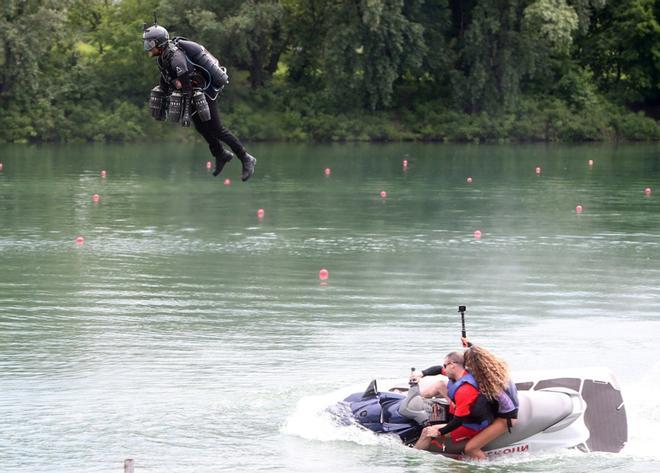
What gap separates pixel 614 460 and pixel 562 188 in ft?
87.6

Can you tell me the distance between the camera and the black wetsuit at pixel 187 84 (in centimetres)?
1188

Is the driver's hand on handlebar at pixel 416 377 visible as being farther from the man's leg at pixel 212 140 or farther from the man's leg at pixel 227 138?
the man's leg at pixel 212 140

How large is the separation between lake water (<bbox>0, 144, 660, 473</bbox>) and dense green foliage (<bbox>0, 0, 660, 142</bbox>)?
1565 cm

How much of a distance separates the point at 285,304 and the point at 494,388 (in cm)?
946

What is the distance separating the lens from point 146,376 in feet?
53.8

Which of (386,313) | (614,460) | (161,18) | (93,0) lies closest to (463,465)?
(614,460)

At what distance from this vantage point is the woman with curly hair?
12.2m

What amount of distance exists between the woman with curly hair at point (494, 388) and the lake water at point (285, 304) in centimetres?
46

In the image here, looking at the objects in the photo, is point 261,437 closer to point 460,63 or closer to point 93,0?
point 460,63

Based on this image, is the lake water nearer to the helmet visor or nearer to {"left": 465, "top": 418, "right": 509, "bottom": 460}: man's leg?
{"left": 465, "top": 418, "right": 509, "bottom": 460}: man's leg

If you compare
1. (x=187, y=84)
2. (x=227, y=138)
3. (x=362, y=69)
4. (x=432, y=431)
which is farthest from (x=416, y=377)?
(x=362, y=69)

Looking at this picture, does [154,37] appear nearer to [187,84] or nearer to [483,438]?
[187,84]

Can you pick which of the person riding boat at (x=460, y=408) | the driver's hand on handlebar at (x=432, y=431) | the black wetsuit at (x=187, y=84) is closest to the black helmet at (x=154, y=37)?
the black wetsuit at (x=187, y=84)

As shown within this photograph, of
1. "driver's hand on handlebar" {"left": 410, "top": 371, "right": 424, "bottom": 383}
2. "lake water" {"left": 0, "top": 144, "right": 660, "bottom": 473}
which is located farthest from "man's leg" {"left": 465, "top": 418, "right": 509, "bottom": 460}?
"driver's hand on handlebar" {"left": 410, "top": 371, "right": 424, "bottom": 383}
